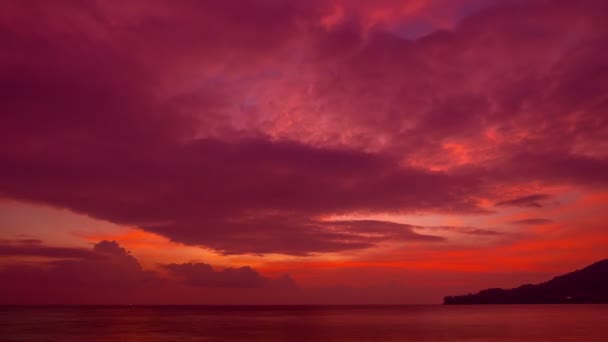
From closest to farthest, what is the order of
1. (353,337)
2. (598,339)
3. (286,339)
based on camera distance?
(598,339), (286,339), (353,337)

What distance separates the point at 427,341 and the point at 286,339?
2140 centimetres

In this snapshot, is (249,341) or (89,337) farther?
(89,337)

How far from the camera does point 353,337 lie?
83000mm

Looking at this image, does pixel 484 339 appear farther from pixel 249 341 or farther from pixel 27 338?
pixel 27 338

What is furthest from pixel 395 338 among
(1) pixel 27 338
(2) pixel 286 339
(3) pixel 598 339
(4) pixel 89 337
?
(1) pixel 27 338

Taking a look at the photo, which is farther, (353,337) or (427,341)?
(353,337)

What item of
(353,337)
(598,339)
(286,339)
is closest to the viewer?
(598,339)

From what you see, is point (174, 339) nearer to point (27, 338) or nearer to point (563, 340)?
point (27, 338)

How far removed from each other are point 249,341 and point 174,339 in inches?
491

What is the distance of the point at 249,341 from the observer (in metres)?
75.8

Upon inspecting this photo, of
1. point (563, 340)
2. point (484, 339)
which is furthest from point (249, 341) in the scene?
point (563, 340)

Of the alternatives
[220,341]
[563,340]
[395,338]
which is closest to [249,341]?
[220,341]

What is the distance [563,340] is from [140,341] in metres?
62.9

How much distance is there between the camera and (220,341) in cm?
7725
